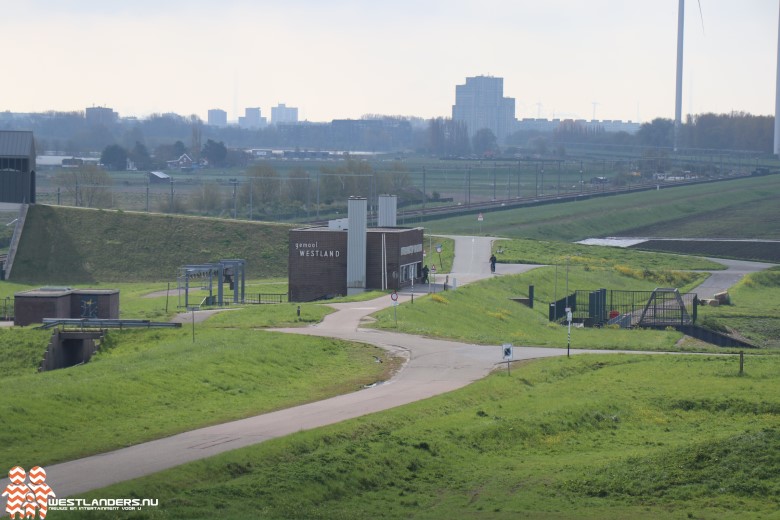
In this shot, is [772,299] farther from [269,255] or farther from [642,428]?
[642,428]

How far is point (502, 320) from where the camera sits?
56000 mm

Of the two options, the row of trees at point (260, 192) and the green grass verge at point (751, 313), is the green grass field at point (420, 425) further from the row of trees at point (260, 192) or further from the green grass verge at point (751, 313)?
the row of trees at point (260, 192)

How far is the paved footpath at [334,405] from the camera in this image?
23500mm

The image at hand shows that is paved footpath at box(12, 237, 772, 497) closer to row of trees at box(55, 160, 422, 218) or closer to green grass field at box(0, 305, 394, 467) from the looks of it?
green grass field at box(0, 305, 394, 467)

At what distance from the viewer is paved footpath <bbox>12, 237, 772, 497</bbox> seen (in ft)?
77.1

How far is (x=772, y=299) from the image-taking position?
77.1 m

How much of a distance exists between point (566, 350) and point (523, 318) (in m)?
15.8

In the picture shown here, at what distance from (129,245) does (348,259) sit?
94.9 feet

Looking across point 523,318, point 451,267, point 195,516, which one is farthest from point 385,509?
point 451,267

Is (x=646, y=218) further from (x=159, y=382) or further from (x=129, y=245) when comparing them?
(x=159, y=382)

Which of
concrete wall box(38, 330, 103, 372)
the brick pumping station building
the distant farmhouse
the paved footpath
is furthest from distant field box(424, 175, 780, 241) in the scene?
concrete wall box(38, 330, 103, 372)

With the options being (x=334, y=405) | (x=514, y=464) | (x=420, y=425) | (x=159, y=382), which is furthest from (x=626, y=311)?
(x=514, y=464)

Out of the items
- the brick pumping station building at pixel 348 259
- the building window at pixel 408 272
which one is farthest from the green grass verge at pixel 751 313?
the brick pumping station building at pixel 348 259

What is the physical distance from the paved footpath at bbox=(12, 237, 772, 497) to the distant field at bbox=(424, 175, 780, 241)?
64.7 m
